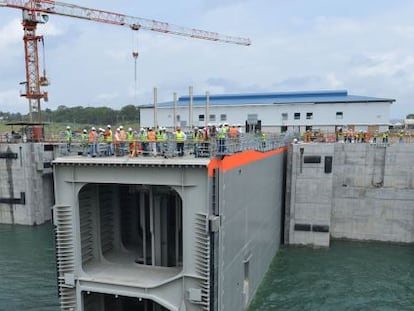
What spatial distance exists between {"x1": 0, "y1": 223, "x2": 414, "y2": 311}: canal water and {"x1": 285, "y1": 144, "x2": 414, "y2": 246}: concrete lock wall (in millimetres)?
1178

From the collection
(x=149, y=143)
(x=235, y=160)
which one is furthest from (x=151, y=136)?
(x=235, y=160)

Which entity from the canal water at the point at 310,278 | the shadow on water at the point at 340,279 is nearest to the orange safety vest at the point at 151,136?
the shadow on water at the point at 340,279

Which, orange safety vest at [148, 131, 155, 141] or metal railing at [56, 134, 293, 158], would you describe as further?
orange safety vest at [148, 131, 155, 141]

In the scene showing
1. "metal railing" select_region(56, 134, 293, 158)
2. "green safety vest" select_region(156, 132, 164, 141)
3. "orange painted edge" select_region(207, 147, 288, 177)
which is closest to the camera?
"orange painted edge" select_region(207, 147, 288, 177)

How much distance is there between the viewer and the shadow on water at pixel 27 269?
17334mm

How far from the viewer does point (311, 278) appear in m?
20.4

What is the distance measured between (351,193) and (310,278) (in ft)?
32.2

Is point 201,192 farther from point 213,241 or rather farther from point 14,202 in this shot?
point 14,202

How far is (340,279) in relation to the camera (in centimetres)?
2030

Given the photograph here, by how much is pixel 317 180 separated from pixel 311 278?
24.7 feet

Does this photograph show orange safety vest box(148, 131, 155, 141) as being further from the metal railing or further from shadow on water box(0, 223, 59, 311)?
shadow on water box(0, 223, 59, 311)

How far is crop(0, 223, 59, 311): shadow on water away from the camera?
17334 millimetres

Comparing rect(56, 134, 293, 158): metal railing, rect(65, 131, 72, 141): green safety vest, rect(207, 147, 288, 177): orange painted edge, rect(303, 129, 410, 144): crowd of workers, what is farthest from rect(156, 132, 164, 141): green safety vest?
rect(303, 129, 410, 144): crowd of workers

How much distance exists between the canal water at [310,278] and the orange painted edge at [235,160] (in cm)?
713
